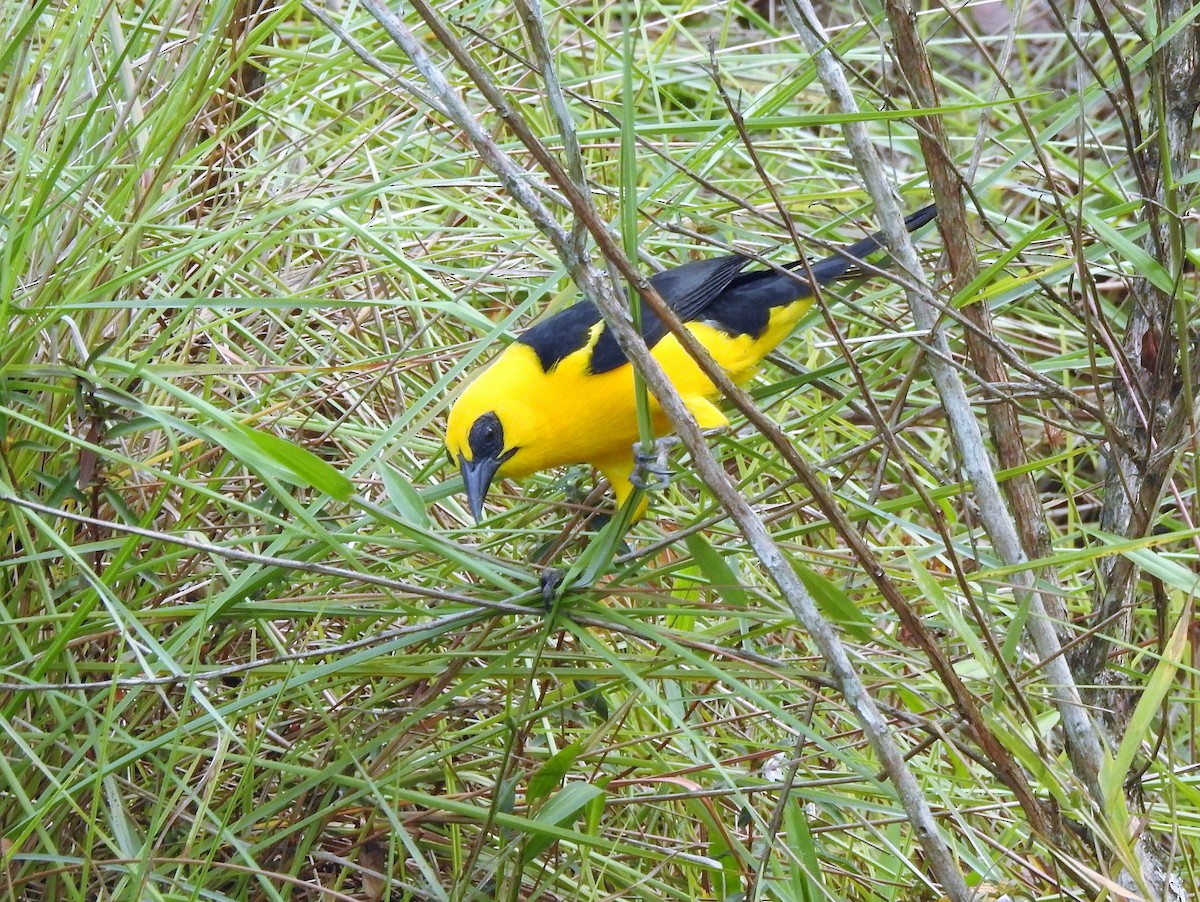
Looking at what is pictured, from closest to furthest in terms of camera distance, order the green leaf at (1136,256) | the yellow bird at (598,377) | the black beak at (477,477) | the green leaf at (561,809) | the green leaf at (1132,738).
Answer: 1. the green leaf at (1132,738)
2. the green leaf at (561,809)
3. the green leaf at (1136,256)
4. the black beak at (477,477)
5. the yellow bird at (598,377)

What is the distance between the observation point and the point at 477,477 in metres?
2.50

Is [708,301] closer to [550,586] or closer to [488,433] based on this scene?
[488,433]

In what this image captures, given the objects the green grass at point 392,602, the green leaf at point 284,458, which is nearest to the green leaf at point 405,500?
the green grass at point 392,602

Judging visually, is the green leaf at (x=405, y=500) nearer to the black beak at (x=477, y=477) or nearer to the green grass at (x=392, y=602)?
the green grass at (x=392, y=602)

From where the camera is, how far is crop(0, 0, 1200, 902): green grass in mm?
1862

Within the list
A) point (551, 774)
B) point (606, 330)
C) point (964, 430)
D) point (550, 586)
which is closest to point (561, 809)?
point (551, 774)

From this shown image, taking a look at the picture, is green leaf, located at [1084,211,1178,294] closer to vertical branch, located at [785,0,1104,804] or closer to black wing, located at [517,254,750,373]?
vertical branch, located at [785,0,1104,804]

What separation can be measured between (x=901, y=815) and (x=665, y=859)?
0.40 metres

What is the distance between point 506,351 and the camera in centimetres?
298

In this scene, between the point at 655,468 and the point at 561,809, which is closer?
the point at 561,809

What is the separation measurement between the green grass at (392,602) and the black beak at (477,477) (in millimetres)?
96

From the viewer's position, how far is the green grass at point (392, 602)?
186 cm

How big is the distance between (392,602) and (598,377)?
0.88 m

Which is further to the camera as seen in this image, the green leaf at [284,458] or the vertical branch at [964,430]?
the vertical branch at [964,430]
